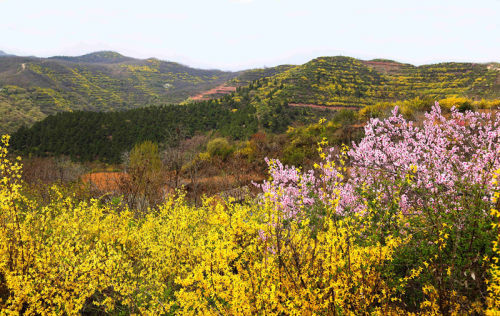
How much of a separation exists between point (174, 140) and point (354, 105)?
25.9 metres

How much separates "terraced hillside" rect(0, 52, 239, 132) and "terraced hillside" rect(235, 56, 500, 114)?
178 feet

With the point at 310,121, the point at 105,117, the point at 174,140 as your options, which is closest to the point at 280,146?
the point at 310,121

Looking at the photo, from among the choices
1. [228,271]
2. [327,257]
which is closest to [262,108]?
[228,271]

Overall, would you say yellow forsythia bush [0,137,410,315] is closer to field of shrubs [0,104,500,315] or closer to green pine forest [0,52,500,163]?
field of shrubs [0,104,500,315]

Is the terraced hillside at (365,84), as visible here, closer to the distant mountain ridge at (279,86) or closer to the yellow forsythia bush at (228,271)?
the distant mountain ridge at (279,86)

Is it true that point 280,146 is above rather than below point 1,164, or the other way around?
below

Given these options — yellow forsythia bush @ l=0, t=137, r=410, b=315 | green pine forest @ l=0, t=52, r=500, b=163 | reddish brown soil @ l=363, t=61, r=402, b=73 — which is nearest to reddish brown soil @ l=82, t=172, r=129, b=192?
yellow forsythia bush @ l=0, t=137, r=410, b=315

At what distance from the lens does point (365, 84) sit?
48625mm

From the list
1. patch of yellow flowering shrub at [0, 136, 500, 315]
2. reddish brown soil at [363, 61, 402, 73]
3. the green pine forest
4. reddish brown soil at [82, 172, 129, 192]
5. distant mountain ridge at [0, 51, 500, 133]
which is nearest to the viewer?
patch of yellow flowering shrub at [0, 136, 500, 315]

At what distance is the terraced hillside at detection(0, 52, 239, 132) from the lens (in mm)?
76756

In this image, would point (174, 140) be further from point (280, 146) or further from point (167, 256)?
point (167, 256)

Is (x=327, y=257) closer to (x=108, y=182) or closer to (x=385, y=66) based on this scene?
(x=108, y=182)

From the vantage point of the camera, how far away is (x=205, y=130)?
1564 inches

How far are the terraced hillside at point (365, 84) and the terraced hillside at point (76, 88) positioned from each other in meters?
54.4
